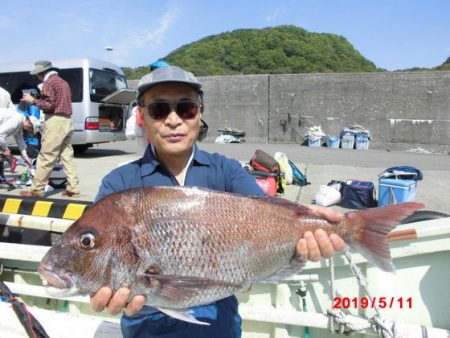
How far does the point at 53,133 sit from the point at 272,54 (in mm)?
48831

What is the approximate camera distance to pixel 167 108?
1967 millimetres

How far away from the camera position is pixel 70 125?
22.9 ft

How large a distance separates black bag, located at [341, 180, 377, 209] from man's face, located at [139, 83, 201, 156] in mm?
4858

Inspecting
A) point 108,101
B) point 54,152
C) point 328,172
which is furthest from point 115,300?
point 108,101

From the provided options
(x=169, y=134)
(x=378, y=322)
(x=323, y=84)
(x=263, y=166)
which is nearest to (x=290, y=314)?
(x=378, y=322)

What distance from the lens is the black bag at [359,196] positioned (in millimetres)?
6238

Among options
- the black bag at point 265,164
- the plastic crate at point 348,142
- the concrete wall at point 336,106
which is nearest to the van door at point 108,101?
the black bag at point 265,164

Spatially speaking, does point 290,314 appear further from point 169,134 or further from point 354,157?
point 354,157

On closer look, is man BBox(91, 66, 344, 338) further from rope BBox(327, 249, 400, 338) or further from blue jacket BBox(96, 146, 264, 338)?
rope BBox(327, 249, 400, 338)

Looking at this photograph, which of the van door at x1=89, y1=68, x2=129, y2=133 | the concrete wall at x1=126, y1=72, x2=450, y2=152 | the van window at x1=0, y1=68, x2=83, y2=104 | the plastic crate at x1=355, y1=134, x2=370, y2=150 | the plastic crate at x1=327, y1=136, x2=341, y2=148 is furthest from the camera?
the plastic crate at x1=327, y1=136, x2=341, y2=148

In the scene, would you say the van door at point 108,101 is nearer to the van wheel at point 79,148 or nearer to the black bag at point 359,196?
the van wheel at point 79,148

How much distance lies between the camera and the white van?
475 inches

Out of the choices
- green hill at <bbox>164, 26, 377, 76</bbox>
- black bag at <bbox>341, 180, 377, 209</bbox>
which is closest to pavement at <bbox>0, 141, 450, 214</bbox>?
black bag at <bbox>341, 180, 377, 209</bbox>

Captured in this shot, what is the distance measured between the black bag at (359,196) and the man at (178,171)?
180 inches
